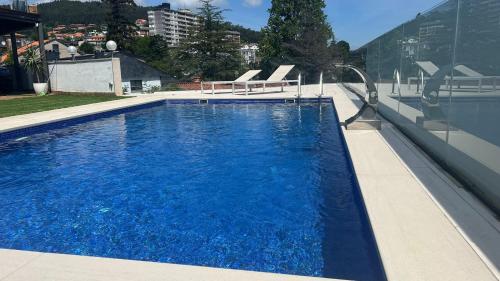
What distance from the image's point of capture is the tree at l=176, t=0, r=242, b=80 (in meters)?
34.6

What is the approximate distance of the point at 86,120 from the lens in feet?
41.9

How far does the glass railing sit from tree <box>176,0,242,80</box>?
27748 mm

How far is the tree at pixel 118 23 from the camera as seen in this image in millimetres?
55750

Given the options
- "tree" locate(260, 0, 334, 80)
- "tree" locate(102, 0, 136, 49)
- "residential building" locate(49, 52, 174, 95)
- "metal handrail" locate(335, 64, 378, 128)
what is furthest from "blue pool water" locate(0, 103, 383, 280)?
"tree" locate(102, 0, 136, 49)

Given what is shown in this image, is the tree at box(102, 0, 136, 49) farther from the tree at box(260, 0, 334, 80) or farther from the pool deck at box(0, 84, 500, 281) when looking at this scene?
the pool deck at box(0, 84, 500, 281)

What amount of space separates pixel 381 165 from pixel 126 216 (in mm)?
3665

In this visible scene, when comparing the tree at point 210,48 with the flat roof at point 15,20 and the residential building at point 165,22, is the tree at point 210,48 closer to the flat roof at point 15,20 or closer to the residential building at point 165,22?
the flat roof at point 15,20

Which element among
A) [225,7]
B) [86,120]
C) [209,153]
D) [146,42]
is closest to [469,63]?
[209,153]

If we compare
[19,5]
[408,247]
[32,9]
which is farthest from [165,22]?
[408,247]

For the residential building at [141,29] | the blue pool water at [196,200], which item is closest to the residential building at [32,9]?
the blue pool water at [196,200]

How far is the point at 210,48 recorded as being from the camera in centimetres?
3506

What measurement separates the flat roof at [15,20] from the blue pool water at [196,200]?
11169mm

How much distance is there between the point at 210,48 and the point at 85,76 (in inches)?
648

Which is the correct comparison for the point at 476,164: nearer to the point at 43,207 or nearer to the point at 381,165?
the point at 381,165
